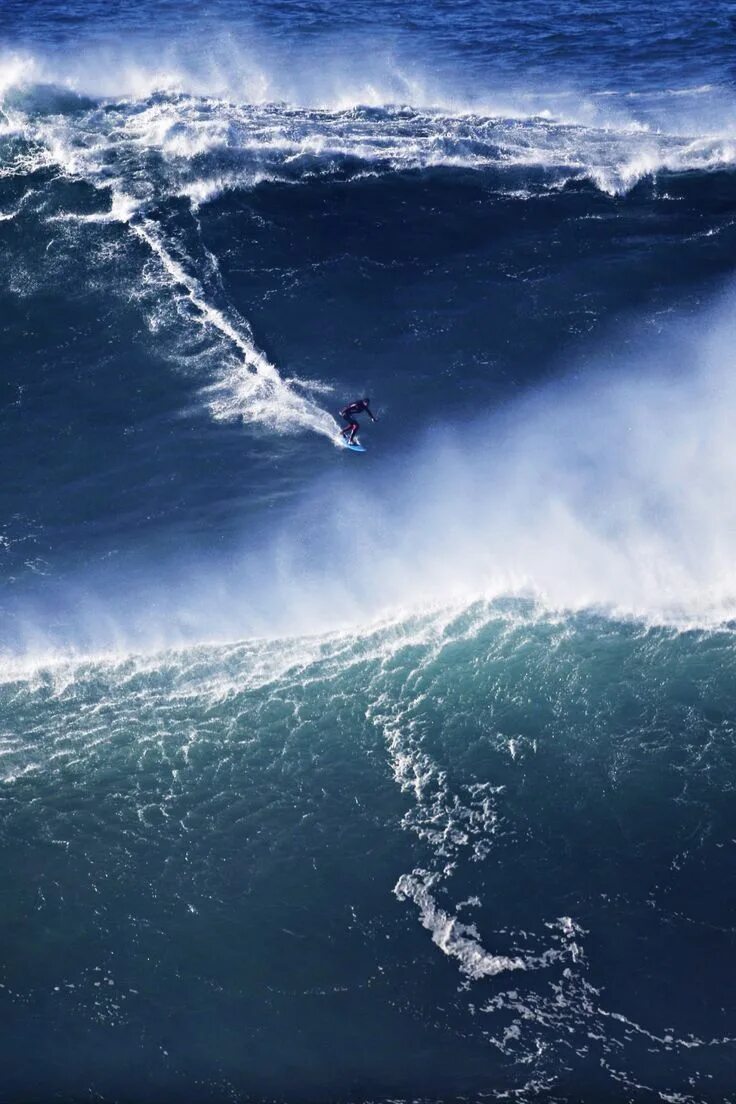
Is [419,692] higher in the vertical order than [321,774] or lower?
higher

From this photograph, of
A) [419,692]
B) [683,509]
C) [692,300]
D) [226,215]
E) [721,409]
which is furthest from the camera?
[226,215]

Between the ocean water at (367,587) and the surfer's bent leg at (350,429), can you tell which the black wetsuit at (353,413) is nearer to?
the surfer's bent leg at (350,429)

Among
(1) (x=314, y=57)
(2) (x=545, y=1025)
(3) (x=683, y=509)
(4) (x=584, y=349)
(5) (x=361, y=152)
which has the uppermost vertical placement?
(1) (x=314, y=57)

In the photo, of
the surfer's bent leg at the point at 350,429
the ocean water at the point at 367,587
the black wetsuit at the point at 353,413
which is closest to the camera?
the ocean water at the point at 367,587

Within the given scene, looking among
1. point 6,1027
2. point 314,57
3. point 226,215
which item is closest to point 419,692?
point 6,1027

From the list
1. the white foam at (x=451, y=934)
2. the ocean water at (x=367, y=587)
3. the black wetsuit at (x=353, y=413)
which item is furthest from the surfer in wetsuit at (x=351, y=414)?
the white foam at (x=451, y=934)

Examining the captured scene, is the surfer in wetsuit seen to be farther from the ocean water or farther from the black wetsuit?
the ocean water

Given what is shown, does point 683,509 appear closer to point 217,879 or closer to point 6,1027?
point 217,879
